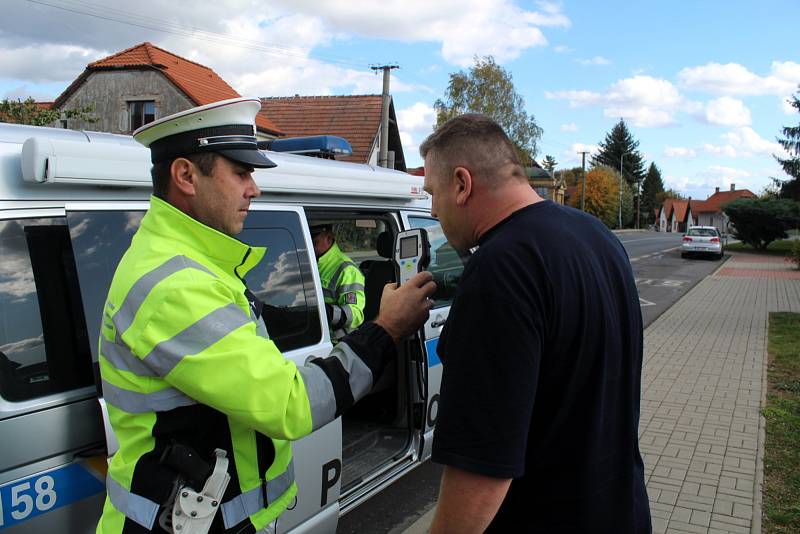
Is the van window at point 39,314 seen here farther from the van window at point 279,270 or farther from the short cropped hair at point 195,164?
the short cropped hair at point 195,164

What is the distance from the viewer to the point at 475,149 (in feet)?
5.21

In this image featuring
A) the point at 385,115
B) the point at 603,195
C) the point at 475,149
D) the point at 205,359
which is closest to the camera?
the point at 205,359

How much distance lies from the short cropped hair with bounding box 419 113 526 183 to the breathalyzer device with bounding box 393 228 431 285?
1247 mm

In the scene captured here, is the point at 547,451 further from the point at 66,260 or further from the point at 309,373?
the point at 66,260

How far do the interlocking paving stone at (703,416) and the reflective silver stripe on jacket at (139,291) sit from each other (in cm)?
356

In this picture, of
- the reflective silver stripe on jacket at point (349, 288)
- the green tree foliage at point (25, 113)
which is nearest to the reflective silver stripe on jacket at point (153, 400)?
the reflective silver stripe on jacket at point (349, 288)

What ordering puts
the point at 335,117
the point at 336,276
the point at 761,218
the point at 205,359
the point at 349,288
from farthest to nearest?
the point at 761,218
the point at 335,117
the point at 336,276
the point at 349,288
the point at 205,359

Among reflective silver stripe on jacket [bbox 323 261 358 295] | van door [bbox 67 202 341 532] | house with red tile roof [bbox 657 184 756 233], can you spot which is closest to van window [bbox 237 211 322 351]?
van door [bbox 67 202 341 532]

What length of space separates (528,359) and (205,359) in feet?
2.46

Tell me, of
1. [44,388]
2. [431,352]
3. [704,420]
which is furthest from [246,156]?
[704,420]

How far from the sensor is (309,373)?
65.6 inches

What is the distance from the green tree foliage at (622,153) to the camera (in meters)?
109

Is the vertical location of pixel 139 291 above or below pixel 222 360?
above

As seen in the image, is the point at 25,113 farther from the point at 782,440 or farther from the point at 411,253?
the point at 782,440
